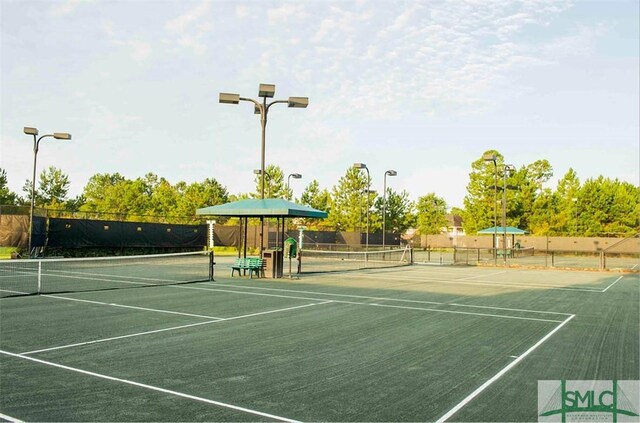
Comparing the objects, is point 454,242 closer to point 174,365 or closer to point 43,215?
point 43,215

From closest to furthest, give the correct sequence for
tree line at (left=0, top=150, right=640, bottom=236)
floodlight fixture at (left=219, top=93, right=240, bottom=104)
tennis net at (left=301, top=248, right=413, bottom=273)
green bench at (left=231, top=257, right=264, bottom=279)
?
1. floodlight fixture at (left=219, top=93, right=240, bottom=104)
2. green bench at (left=231, top=257, right=264, bottom=279)
3. tennis net at (left=301, top=248, right=413, bottom=273)
4. tree line at (left=0, top=150, right=640, bottom=236)

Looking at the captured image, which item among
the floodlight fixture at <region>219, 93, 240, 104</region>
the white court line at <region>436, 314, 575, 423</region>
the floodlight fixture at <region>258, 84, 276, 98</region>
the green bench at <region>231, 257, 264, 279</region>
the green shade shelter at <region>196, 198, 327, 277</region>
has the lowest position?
the white court line at <region>436, 314, 575, 423</region>

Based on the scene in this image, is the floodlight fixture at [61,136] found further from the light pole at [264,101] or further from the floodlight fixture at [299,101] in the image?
the floodlight fixture at [299,101]

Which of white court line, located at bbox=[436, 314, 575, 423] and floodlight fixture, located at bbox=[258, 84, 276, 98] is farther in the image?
floodlight fixture, located at bbox=[258, 84, 276, 98]

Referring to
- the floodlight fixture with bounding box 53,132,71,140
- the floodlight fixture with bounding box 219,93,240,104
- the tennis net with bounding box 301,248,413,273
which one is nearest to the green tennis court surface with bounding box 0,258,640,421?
the floodlight fixture with bounding box 219,93,240,104

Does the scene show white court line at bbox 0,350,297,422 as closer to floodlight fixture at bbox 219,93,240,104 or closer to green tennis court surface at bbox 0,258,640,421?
green tennis court surface at bbox 0,258,640,421

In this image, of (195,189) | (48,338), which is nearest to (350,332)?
(48,338)

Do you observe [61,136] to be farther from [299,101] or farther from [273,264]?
[299,101]

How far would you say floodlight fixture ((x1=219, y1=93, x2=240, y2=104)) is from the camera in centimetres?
1917

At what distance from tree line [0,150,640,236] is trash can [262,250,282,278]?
122 ft

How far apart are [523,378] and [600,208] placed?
75.7 meters

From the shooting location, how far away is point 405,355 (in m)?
7.80

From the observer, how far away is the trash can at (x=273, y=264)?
21.6 metres

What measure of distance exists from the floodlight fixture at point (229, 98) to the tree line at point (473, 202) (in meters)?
39.8
